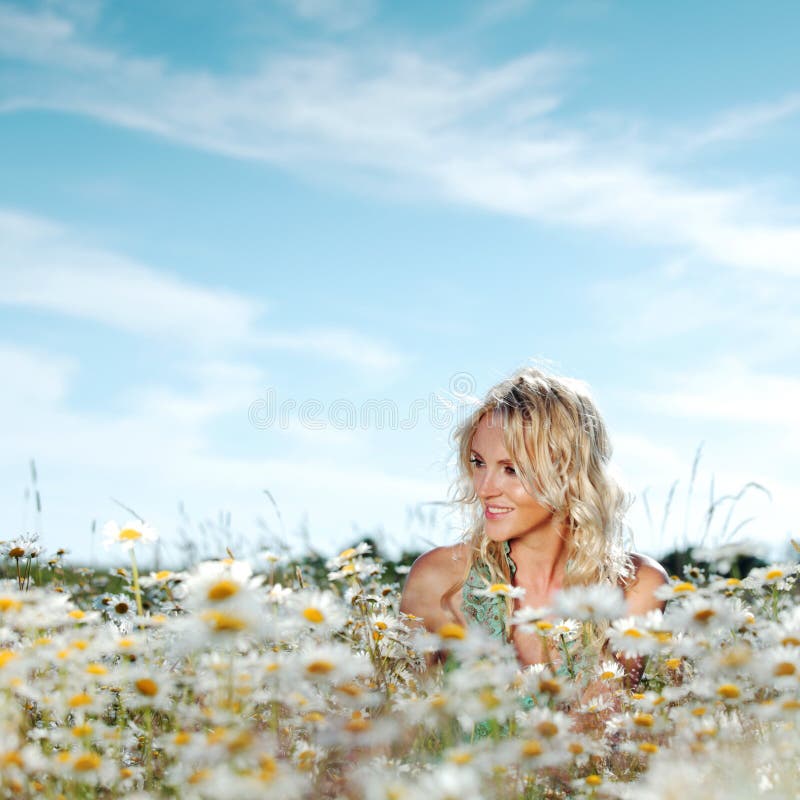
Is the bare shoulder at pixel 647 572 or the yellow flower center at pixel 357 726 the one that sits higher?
the bare shoulder at pixel 647 572

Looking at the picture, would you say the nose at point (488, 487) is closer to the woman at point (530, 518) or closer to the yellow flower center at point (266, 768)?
the woman at point (530, 518)

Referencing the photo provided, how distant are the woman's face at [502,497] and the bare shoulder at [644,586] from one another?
1.61ft

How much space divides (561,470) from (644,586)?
0.64 metres

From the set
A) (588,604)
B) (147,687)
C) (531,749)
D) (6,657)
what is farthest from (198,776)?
(588,604)

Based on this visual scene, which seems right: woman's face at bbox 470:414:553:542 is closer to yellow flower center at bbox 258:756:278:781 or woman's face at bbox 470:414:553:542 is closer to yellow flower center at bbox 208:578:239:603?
yellow flower center at bbox 208:578:239:603

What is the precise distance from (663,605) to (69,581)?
450 cm

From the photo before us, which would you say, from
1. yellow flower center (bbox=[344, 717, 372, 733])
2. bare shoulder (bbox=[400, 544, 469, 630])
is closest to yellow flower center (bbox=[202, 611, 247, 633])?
yellow flower center (bbox=[344, 717, 372, 733])

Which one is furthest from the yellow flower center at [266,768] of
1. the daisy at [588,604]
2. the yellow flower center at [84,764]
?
the daisy at [588,604]

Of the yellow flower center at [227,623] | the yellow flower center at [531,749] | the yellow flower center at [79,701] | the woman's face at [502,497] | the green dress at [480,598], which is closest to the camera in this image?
the yellow flower center at [227,623]

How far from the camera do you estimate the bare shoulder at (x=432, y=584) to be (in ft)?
15.4

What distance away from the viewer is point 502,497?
14.4 feet

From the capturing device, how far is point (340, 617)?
7.61ft

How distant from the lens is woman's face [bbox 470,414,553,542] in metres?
4.37

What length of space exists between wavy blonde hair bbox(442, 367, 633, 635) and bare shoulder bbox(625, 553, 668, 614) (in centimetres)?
5
